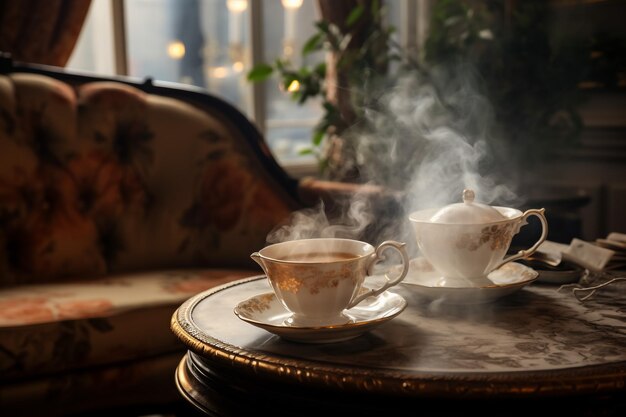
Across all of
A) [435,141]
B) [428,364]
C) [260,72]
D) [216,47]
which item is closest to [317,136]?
[260,72]

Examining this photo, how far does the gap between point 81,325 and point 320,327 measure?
82cm

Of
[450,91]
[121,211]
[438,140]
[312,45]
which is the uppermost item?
[312,45]

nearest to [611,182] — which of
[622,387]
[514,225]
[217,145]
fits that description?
[217,145]

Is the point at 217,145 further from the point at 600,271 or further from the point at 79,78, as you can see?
the point at 600,271

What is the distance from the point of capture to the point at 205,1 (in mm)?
3168

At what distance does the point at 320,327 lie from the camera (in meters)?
0.80

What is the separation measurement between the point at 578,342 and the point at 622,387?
12 centimetres

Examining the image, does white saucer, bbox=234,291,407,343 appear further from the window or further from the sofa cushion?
the window

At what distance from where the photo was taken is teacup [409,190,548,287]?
98 centimetres

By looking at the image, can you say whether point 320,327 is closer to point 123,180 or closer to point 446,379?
point 446,379

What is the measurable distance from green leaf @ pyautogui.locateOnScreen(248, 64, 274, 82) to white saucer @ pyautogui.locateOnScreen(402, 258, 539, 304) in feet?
5.99

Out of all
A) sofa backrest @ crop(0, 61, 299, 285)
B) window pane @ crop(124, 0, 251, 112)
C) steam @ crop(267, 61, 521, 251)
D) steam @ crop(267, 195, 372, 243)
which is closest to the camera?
sofa backrest @ crop(0, 61, 299, 285)

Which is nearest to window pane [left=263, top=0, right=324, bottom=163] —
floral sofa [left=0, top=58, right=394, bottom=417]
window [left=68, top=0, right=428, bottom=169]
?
window [left=68, top=0, right=428, bottom=169]

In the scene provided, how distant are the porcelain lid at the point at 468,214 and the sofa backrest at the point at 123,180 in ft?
3.45
